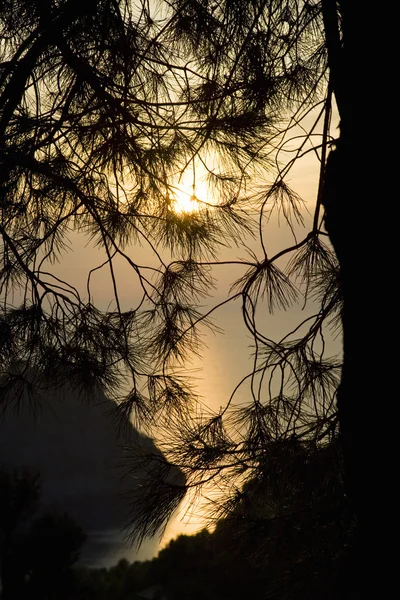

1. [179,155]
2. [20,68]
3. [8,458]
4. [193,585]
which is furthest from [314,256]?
[8,458]

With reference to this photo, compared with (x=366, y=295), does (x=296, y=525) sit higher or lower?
lower

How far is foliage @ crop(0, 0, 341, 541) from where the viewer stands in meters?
1.19

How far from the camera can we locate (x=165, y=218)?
1.59 meters

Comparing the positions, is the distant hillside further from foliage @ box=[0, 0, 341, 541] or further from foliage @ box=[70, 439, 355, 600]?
foliage @ box=[70, 439, 355, 600]

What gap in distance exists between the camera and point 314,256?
3.89ft

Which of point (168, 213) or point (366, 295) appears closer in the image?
point (366, 295)

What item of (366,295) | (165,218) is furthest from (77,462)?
(366,295)

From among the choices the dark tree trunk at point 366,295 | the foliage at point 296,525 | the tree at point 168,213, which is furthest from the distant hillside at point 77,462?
the dark tree trunk at point 366,295

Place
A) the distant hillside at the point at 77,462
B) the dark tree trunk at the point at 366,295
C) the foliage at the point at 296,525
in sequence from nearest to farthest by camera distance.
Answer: the dark tree trunk at the point at 366,295 → the foliage at the point at 296,525 → the distant hillside at the point at 77,462

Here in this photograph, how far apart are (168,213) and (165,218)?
0.02 meters

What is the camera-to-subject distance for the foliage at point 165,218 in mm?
1188

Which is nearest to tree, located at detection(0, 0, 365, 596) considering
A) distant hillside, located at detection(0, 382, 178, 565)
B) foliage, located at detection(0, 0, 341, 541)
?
Result: foliage, located at detection(0, 0, 341, 541)

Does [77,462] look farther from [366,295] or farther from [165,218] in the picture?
[366,295]

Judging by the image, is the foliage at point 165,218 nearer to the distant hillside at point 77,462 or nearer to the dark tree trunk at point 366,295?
the dark tree trunk at point 366,295
